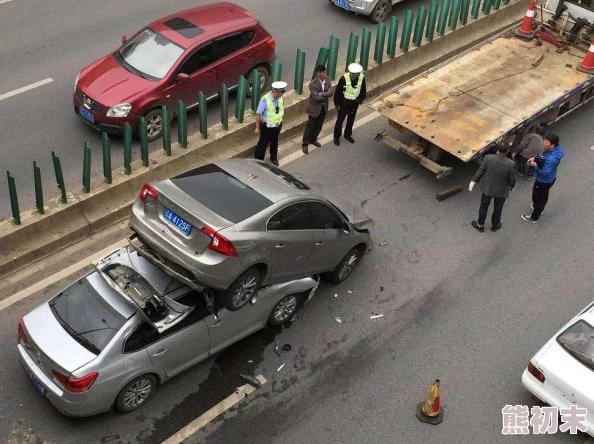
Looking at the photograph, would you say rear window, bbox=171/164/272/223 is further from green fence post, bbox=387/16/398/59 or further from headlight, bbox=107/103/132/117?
green fence post, bbox=387/16/398/59

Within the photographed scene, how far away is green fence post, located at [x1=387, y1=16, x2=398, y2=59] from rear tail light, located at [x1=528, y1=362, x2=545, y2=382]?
24.7 feet

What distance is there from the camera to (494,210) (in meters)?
11.2

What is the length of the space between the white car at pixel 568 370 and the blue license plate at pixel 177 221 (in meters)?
4.25

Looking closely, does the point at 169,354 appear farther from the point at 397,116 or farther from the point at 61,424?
the point at 397,116

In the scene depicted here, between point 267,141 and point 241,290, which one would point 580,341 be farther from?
point 267,141

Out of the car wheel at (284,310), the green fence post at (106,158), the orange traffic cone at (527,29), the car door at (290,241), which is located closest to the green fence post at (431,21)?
the orange traffic cone at (527,29)

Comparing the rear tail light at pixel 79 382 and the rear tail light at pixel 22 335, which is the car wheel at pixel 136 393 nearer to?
the rear tail light at pixel 79 382

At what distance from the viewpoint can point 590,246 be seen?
11.2 m

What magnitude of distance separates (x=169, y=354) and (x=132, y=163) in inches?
167

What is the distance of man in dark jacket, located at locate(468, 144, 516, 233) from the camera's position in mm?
10617

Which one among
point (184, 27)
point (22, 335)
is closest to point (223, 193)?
point (22, 335)

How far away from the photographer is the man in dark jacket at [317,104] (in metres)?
11.9

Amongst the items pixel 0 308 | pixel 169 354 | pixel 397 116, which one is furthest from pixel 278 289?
pixel 397 116

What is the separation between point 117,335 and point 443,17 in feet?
33.5
